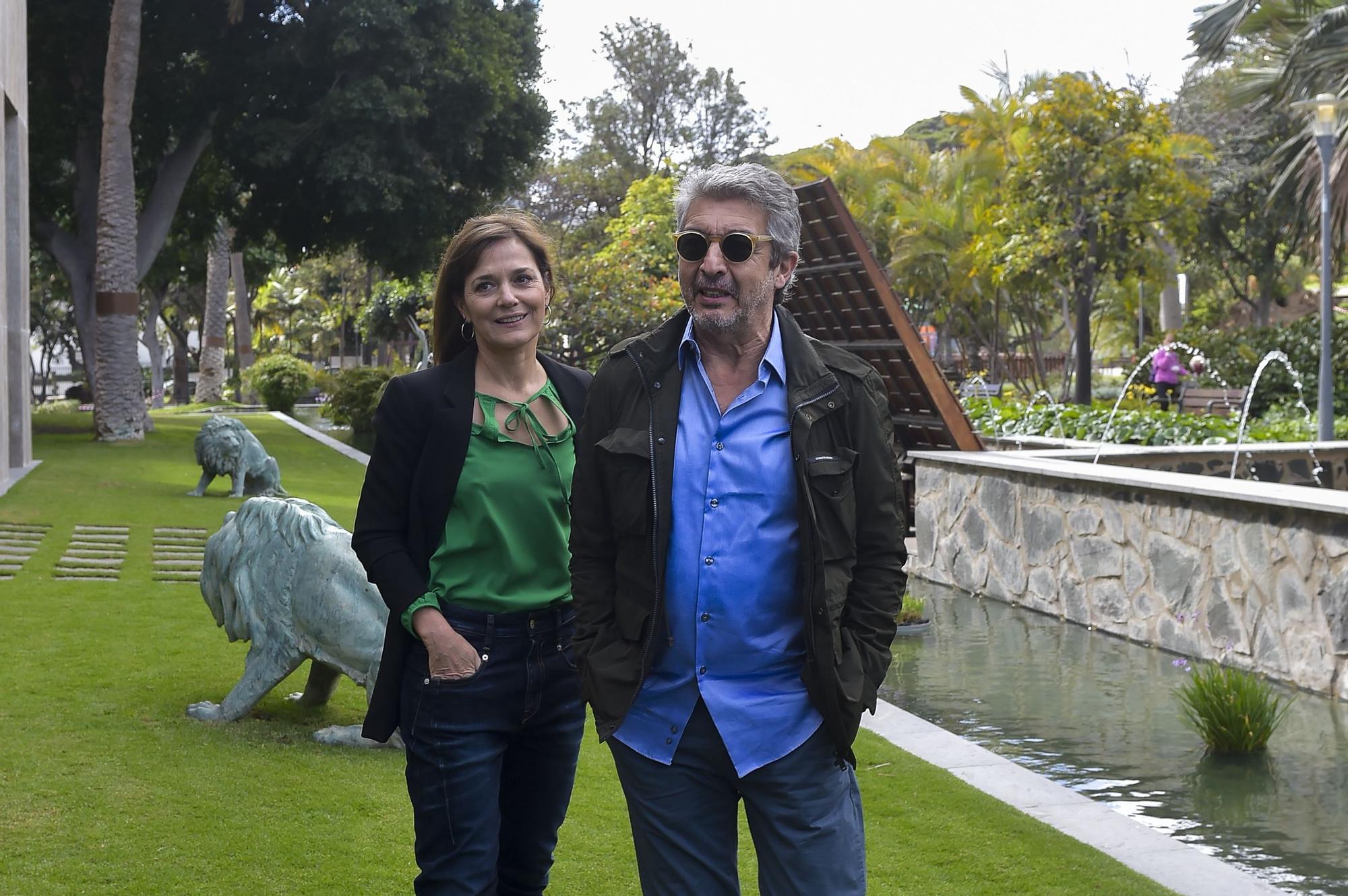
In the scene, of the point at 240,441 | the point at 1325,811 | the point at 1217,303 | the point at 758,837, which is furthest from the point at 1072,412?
the point at 1217,303

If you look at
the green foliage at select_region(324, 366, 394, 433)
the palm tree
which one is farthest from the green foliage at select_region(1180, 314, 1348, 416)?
the green foliage at select_region(324, 366, 394, 433)

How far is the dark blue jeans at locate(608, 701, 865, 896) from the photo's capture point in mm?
2711

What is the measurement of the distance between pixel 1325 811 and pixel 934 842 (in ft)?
5.74

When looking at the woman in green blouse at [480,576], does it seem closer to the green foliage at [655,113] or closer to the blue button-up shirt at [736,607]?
the blue button-up shirt at [736,607]

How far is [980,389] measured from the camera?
3216 cm

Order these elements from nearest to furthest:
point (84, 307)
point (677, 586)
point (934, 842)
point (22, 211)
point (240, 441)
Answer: point (677, 586) → point (934, 842) → point (240, 441) → point (22, 211) → point (84, 307)

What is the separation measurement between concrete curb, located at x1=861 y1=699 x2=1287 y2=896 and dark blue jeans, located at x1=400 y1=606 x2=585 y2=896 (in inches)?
62.3

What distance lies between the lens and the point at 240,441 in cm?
1437

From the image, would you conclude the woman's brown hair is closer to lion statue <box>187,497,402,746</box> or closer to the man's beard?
the man's beard

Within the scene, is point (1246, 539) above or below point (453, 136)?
below

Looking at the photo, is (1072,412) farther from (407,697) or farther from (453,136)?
(407,697)

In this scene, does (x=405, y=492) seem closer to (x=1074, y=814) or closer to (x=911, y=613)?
(x=1074, y=814)

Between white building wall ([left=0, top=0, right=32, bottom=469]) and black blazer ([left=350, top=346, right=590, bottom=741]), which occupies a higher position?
white building wall ([left=0, top=0, right=32, bottom=469])

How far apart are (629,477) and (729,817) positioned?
0.68 meters
